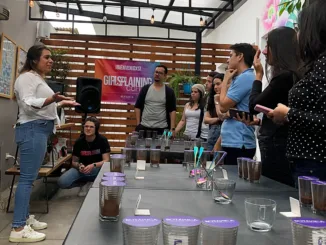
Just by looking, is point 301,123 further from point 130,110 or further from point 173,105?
point 130,110

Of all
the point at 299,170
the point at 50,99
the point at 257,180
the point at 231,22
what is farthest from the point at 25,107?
the point at 231,22

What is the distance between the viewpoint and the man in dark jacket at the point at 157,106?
4133mm

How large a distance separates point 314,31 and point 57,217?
9.55 ft

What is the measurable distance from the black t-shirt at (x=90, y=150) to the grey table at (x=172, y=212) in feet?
8.53

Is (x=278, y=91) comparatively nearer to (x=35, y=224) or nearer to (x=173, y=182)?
(x=173, y=182)

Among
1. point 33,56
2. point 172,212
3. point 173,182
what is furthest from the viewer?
A: point 33,56

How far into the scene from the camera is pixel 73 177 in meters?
3.98

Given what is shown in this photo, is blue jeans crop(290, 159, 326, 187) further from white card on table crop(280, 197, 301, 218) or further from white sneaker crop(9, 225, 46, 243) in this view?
white sneaker crop(9, 225, 46, 243)

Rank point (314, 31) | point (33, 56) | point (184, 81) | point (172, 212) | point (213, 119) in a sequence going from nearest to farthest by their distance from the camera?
point (172, 212) → point (314, 31) → point (33, 56) → point (213, 119) → point (184, 81)

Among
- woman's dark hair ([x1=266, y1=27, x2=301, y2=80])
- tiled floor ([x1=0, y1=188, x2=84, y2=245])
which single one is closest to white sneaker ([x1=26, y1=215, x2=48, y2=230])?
tiled floor ([x1=0, y1=188, x2=84, y2=245])

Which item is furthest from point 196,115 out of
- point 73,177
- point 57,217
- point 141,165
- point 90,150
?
point 141,165

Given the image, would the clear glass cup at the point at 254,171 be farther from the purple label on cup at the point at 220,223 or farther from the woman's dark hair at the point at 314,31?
the purple label on cup at the point at 220,223

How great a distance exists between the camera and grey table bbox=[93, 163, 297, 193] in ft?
5.03

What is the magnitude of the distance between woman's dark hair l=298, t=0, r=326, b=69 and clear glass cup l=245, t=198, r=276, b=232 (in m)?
0.69
